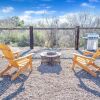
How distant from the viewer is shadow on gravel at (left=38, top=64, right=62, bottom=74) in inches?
238

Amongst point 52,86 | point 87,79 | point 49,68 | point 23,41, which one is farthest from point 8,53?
point 23,41

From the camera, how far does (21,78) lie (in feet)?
17.7

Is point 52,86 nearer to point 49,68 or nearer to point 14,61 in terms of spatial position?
point 14,61

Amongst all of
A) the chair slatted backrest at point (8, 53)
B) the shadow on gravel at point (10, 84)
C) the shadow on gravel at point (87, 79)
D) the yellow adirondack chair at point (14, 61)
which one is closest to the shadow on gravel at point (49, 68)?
the yellow adirondack chair at point (14, 61)

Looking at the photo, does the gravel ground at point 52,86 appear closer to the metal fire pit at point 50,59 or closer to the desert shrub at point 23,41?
the metal fire pit at point 50,59

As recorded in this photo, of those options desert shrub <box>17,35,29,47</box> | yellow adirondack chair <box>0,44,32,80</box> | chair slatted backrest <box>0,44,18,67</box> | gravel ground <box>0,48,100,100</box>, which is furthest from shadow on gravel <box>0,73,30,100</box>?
desert shrub <box>17,35,29,47</box>

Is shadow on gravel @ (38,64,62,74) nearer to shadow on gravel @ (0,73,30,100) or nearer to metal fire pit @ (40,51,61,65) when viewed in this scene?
metal fire pit @ (40,51,61,65)

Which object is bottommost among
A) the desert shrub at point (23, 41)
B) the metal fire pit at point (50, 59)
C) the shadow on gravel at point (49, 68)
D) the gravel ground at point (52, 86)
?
the gravel ground at point (52, 86)

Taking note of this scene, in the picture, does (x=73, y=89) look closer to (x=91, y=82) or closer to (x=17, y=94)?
(x=91, y=82)

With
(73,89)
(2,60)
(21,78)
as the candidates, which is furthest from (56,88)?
(2,60)

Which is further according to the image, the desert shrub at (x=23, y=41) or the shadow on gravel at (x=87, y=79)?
the desert shrub at (x=23, y=41)

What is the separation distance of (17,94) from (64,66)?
99.2 inches

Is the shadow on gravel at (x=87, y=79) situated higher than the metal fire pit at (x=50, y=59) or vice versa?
the metal fire pit at (x=50, y=59)

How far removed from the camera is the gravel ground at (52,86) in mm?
4343
